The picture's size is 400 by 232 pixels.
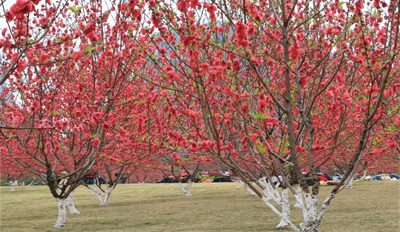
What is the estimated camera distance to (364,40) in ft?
17.3

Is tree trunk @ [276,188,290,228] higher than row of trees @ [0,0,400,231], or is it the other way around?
row of trees @ [0,0,400,231]

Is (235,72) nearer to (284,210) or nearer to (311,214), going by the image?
(311,214)

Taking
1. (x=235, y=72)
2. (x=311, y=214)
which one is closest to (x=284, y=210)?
(x=311, y=214)

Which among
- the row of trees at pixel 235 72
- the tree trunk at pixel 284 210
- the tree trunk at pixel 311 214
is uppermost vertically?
the row of trees at pixel 235 72

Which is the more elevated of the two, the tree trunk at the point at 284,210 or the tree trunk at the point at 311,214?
the tree trunk at the point at 311,214

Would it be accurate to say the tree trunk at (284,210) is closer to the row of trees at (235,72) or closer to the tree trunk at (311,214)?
the row of trees at (235,72)

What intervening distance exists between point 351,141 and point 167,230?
25.1 feet

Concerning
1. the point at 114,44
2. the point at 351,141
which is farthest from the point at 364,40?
the point at 351,141

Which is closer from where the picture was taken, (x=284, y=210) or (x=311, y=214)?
(x=311, y=214)

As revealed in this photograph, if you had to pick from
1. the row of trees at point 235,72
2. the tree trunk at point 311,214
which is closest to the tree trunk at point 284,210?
the row of trees at point 235,72

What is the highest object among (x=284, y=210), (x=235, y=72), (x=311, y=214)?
(x=235, y=72)

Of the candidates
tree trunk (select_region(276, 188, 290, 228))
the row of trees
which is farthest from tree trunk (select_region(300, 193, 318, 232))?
tree trunk (select_region(276, 188, 290, 228))

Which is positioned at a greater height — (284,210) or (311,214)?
(311,214)

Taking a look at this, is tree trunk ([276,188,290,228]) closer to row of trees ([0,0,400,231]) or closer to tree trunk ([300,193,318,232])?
row of trees ([0,0,400,231])
